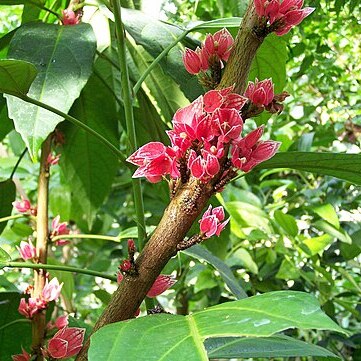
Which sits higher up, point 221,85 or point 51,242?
point 221,85

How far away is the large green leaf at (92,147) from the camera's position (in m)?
0.85

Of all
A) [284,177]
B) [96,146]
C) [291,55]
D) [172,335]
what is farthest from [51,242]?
[284,177]

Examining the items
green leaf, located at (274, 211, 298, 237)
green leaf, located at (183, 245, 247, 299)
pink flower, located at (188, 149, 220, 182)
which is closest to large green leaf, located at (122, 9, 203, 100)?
green leaf, located at (183, 245, 247, 299)

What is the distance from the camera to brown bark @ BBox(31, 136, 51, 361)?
0.59m

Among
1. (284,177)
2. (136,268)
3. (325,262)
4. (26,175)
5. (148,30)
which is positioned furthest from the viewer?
(284,177)

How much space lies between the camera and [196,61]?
0.46m

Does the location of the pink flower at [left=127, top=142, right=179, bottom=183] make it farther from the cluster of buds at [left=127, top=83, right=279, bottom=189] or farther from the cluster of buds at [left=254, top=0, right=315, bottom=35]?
the cluster of buds at [left=254, top=0, right=315, bottom=35]

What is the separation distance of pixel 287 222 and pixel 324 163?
0.53 metres

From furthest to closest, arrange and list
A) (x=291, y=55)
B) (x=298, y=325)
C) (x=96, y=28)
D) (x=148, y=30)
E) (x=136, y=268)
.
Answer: (x=291, y=55) < (x=96, y=28) < (x=148, y=30) < (x=136, y=268) < (x=298, y=325)

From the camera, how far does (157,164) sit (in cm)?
41

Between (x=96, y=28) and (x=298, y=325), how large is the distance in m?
0.63

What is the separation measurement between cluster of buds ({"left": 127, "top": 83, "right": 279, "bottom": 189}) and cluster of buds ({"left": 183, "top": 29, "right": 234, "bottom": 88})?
1.7 inches

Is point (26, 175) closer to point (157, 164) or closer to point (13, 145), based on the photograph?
point (13, 145)

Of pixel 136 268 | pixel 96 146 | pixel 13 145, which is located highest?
pixel 136 268
